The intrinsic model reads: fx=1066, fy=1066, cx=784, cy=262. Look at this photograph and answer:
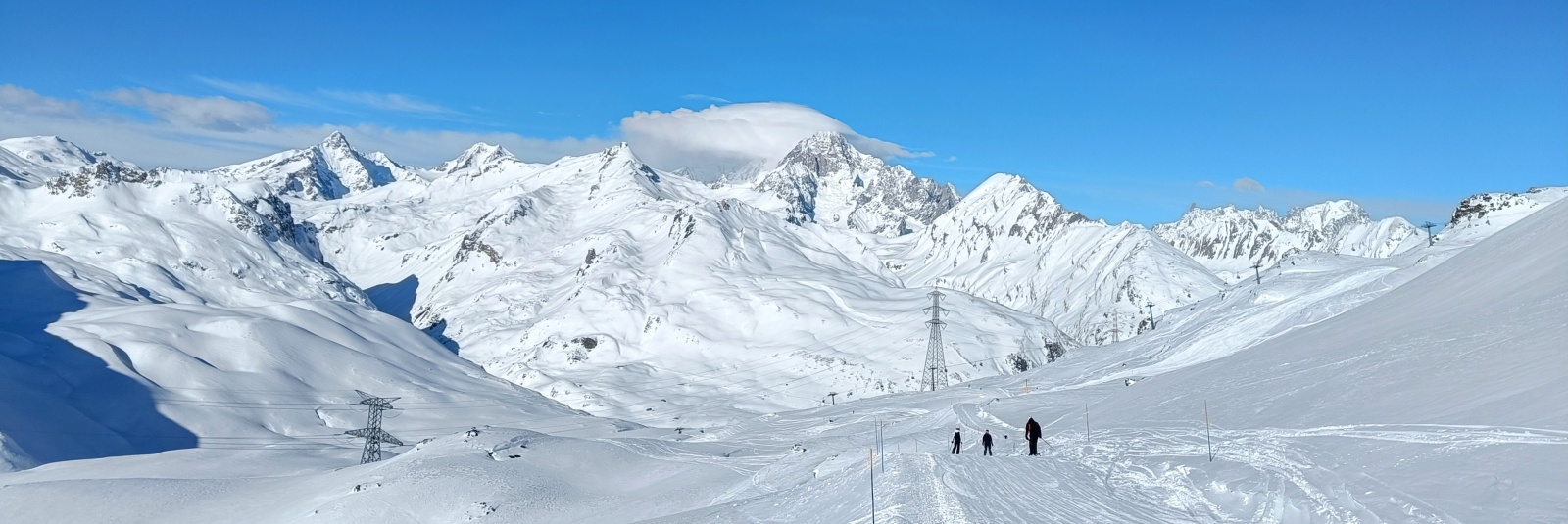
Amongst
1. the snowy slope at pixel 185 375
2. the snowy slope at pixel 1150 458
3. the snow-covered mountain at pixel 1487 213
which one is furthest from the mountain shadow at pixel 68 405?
the snow-covered mountain at pixel 1487 213

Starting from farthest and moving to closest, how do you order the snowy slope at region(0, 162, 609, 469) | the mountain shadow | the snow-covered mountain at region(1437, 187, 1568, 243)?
the snow-covered mountain at region(1437, 187, 1568, 243), the snowy slope at region(0, 162, 609, 469), the mountain shadow

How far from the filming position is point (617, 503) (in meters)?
49.1

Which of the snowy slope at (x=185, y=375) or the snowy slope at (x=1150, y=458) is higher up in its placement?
the snowy slope at (x=185, y=375)

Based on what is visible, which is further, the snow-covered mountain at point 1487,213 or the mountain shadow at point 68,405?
the snow-covered mountain at point 1487,213

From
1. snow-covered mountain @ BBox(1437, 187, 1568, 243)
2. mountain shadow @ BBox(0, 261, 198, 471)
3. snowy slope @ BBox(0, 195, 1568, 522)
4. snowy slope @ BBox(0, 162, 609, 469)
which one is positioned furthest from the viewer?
snow-covered mountain @ BBox(1437, 187, 1568, 243)

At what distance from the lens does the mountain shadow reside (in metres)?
101

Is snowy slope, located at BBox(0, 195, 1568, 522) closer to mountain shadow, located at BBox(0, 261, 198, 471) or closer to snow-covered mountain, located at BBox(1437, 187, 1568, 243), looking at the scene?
mountain shadow, located at BBox(0, 261, 198, 471)

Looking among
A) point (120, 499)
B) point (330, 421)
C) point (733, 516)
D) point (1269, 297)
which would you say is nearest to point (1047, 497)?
point (733, 516)

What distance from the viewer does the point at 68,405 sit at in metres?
116

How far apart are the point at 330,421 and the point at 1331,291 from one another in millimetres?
116413

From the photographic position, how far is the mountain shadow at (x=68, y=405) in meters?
101

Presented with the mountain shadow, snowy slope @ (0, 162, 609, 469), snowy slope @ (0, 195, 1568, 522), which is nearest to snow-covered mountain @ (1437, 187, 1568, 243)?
snowy slope @ (0, 195, 1568, 522)

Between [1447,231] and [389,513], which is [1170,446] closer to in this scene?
[389,513]

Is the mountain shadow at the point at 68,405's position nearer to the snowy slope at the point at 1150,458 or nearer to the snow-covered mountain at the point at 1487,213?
the snowy slope at the point at 1150,458
